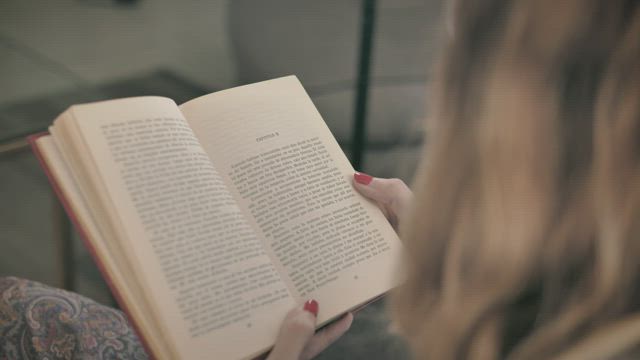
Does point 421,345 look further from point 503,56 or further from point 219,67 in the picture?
point 219,67

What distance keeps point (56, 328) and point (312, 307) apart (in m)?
0.35

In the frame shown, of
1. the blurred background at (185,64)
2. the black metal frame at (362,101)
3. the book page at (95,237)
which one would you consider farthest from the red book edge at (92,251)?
the black metal frame at (362,101)

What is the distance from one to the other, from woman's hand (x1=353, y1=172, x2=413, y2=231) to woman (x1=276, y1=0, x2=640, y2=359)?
285 mm

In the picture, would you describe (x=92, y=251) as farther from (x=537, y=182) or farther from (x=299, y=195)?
(x=537, y=182)

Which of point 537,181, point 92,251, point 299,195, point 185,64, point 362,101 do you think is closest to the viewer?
point 537,181

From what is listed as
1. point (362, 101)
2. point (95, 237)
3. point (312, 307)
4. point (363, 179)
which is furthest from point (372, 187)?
point (362, 101)

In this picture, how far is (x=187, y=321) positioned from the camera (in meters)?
0.62

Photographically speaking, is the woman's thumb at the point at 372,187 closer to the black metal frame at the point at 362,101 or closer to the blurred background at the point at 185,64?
the blurred background at the point at 185,64

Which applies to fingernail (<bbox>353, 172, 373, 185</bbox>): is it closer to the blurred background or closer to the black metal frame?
the blurred background

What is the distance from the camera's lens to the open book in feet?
2.06

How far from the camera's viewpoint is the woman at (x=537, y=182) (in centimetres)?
40

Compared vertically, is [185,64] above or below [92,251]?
above

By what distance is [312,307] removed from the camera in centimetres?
68

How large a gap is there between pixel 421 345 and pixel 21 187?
1.43 metres
